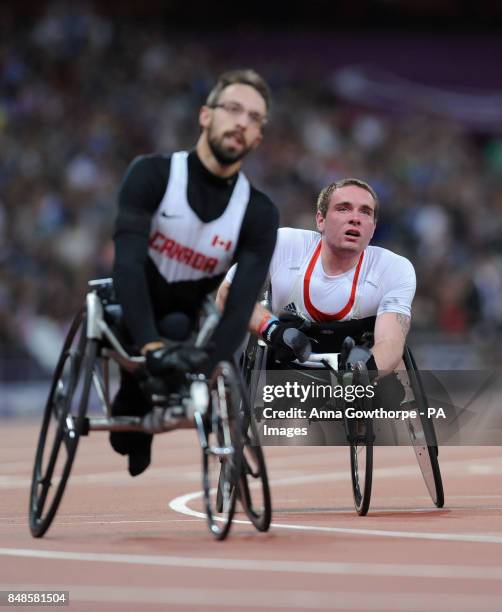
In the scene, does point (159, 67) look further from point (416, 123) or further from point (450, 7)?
point (450, 7)

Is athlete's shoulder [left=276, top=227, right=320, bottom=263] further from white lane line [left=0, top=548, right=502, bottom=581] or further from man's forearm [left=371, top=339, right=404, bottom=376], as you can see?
white lane line [left=0, top=548, right=502, bottom=581]

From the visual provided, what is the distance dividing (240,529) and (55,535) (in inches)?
36.6

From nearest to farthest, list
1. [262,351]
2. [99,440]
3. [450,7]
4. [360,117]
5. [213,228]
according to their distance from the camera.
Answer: [213,228], [262,351], [99,440], [360,117], [450,7]

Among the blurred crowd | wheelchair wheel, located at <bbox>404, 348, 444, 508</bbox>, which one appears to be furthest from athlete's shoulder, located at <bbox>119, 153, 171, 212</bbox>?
the blurred crowd

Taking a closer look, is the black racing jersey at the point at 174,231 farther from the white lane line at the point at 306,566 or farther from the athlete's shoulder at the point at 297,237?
the athlete's shoulder at the point at 297,237

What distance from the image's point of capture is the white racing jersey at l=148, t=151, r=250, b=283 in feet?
25.0

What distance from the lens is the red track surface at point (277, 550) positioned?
19.1 ft

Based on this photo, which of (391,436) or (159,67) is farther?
(159,67)

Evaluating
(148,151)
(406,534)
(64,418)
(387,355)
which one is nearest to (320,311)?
(387,355)

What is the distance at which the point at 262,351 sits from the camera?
30.8ft

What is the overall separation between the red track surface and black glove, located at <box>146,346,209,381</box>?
2.62 feet

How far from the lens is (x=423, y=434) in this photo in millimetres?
9406

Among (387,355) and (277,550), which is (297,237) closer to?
(387,355)

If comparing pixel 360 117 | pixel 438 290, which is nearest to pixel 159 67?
pixel 360 117
